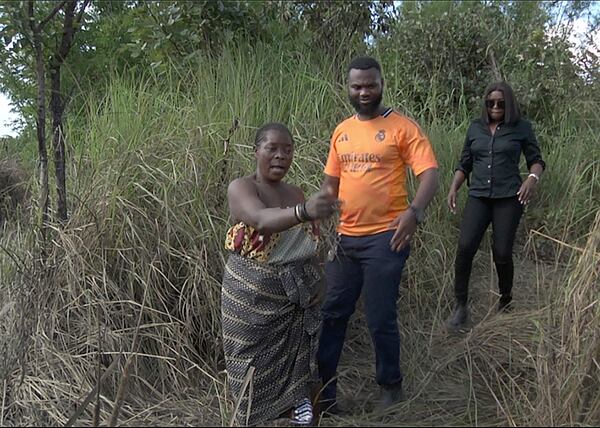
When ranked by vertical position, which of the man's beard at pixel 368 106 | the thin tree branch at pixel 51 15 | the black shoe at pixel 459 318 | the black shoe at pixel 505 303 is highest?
the thin tree branch at pixel 51 15

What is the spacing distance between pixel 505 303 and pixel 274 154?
203cm

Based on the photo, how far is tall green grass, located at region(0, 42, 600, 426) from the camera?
3.08 metres

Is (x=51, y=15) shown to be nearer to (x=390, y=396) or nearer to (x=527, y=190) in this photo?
(x=390, y=396)

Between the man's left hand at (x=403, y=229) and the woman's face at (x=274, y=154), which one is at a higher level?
the woman's face at (x=274, y=154)

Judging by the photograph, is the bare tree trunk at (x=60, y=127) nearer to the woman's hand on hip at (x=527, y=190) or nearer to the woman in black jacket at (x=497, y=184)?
the woman in black jacket at (x=497, y=184)

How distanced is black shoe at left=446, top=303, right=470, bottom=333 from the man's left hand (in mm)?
1378

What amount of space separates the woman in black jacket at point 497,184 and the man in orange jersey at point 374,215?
114 cm

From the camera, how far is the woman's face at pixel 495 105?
4180mm

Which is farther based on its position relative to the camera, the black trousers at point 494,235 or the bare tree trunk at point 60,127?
the black trousers at point 494,235

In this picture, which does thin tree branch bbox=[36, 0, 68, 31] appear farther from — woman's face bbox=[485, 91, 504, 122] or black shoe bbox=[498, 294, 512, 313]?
black shoe bbox=[498, 294, 512, 313]

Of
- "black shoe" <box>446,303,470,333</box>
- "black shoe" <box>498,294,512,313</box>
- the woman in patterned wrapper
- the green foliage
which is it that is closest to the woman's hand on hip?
"black shoe" <box>498,294,512,313</box>

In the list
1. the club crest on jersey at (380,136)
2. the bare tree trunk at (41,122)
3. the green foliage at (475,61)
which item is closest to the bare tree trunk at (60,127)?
the bare tree trunk at (41,122)

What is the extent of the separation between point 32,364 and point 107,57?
364cm

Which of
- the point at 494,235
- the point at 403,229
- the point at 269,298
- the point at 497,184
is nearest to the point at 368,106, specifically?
the point at 403,229
